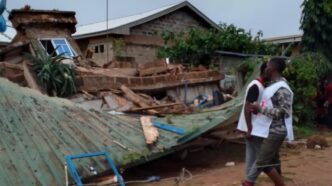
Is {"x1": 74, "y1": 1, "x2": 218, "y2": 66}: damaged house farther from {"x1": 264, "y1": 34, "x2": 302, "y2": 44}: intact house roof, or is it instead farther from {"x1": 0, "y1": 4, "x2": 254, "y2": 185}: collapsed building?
{"x1": 0, "y1": 4, "x2": 254, "y2": 185}: collapsed building

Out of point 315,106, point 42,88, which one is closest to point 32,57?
point 42,88

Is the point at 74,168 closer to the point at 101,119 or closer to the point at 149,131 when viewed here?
the point at 101,119

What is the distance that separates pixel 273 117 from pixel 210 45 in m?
9.69

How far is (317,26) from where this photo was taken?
1434cm

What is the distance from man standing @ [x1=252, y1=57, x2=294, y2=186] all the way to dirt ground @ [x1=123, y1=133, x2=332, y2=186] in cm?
151

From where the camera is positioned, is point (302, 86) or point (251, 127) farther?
point (302, 86)

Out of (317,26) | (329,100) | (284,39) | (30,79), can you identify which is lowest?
(329,100)

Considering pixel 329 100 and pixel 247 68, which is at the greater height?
pixel 247 68

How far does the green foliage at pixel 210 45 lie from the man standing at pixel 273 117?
9389 millimetres

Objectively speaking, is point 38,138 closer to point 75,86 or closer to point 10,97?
point 10,97

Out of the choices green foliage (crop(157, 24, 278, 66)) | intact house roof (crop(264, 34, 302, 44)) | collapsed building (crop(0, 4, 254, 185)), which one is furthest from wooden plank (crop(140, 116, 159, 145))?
intact house roof (crop(264, 34, 302, 44))

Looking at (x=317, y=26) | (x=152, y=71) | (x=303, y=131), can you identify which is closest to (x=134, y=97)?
(x=152, y=71)

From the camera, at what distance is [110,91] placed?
33.0 feet

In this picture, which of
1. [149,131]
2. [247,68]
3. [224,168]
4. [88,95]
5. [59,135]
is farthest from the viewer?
[247,68]
